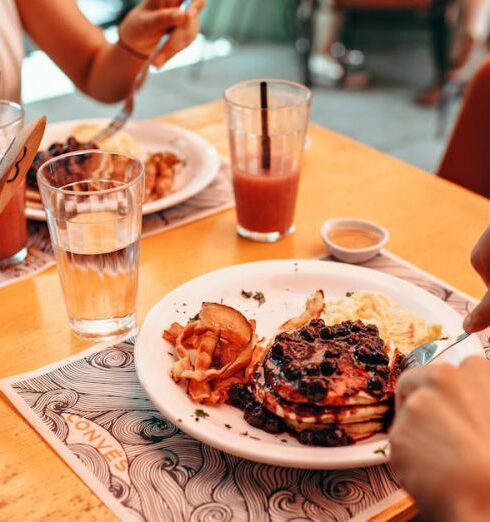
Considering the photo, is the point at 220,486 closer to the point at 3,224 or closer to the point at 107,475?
the point at 107,475

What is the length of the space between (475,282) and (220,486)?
0.66 meters

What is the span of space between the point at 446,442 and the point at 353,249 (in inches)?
26.8

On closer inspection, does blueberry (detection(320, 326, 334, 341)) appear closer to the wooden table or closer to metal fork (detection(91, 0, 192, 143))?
the wooden table

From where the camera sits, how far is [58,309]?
1.22 m

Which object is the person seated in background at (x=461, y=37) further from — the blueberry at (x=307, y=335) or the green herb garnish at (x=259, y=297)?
the blueberry at (x=307, y=335)

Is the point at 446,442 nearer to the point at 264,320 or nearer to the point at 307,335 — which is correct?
the point at 307,335

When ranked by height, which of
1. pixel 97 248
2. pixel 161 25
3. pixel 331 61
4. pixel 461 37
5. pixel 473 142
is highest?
pixel 161 25

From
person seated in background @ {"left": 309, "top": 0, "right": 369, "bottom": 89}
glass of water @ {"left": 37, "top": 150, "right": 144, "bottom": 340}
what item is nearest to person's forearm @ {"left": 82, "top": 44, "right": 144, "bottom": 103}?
glass of water @ {"left": 37, "top": 150, "right": 144, "bottom": 340}

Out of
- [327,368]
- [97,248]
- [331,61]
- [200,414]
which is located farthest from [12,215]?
[331,61]

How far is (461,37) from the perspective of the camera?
4480 millimetres

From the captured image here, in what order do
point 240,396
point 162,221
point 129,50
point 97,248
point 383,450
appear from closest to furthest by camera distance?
point 383,450, point 240,396, point 97,248, point 162,221, point 129,50

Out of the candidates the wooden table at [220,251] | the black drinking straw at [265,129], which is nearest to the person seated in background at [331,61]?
the wooden table at [220,251]

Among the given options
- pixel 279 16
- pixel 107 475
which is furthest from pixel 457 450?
pixel 279 16

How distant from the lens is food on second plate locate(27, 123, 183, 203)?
1.50m
